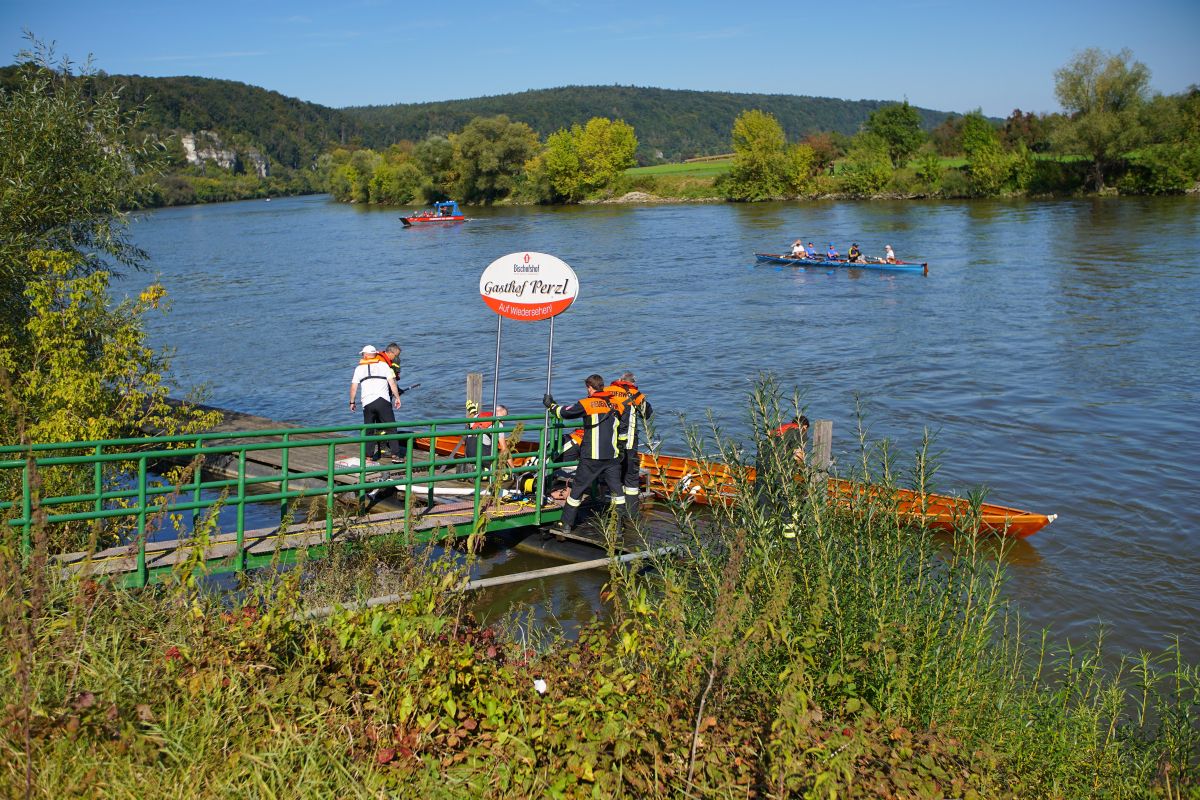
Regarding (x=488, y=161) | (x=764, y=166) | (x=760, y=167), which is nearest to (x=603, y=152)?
(x=488, y=161)

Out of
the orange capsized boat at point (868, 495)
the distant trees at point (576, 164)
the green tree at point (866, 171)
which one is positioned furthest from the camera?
the distant trees at point (576, 164)

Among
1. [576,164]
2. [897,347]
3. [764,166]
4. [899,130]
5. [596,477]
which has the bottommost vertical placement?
[596,477]

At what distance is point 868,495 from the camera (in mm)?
7145

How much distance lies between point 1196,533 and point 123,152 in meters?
15.4

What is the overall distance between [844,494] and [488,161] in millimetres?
89719

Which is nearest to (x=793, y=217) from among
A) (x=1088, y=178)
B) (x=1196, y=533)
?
(x=1088, y=178)

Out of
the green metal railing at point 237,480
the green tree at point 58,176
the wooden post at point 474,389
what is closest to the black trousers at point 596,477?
the green metal railing at point 237,480

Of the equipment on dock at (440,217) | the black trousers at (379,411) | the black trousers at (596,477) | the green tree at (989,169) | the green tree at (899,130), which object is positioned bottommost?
the black trousers at (596,477)

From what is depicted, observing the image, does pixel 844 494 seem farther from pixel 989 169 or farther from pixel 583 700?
pixel 989 169

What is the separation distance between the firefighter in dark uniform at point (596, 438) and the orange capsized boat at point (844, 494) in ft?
1.71

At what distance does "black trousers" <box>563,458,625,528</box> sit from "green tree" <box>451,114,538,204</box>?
282 ft

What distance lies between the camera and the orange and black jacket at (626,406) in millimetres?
10789

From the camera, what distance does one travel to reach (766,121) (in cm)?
9144

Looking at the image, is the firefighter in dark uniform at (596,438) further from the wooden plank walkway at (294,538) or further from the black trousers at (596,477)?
the wooden plank walkway at (294,538)
